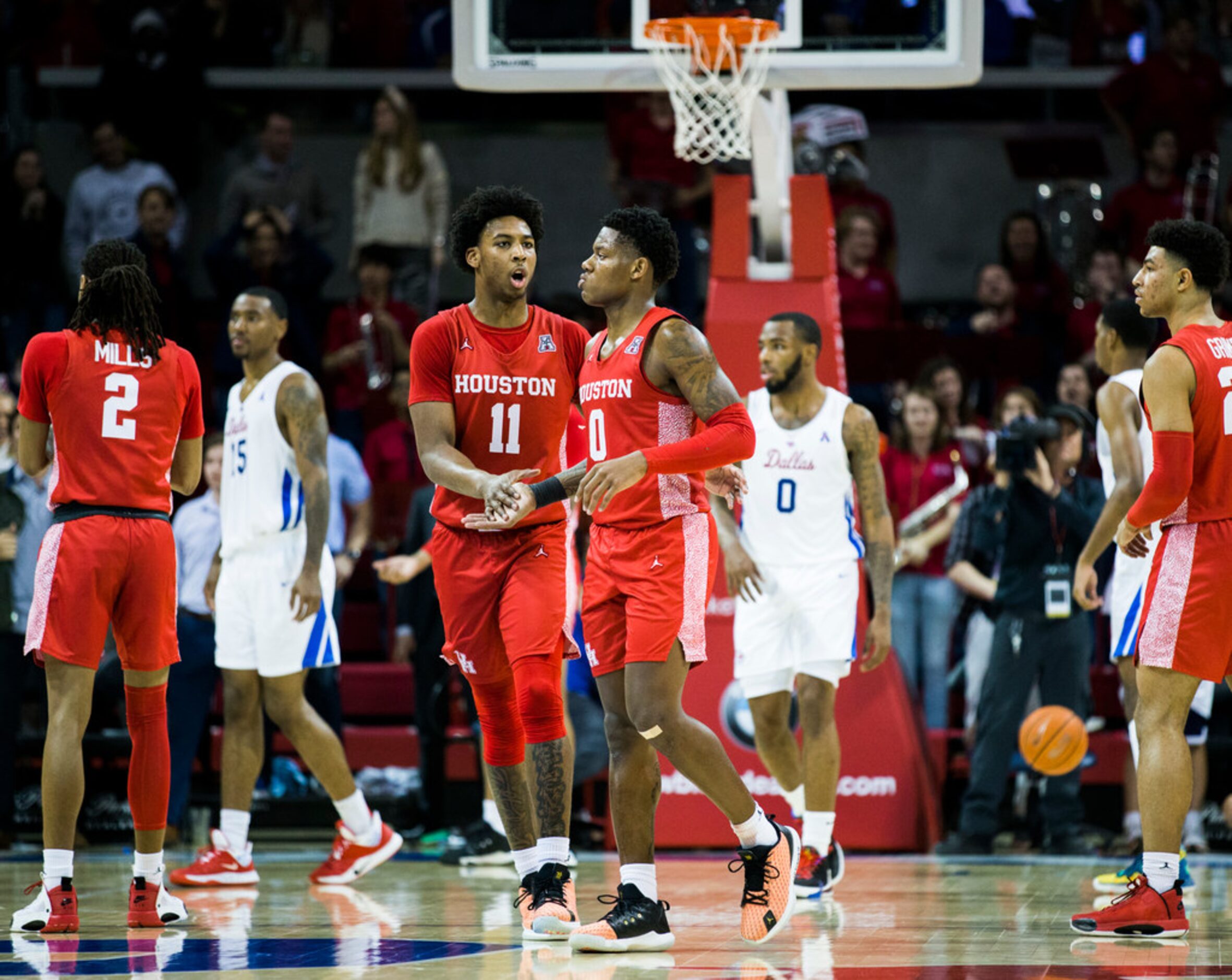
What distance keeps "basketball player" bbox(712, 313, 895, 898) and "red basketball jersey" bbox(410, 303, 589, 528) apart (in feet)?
5.65

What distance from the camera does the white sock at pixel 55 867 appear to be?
226 inches

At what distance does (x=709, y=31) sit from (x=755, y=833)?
504cm

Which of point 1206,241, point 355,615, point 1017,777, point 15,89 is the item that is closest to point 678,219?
point 355,615

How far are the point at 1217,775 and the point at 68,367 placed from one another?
21.1 ft

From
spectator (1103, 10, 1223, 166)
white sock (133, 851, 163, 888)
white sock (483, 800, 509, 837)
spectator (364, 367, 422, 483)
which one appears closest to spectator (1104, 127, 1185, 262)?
spectator (1103, 10, 1223, 166)

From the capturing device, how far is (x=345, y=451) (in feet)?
32.8

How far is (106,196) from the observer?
1345cm

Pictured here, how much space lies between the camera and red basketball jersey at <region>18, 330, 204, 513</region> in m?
5.82

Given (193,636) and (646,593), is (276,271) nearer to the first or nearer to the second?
(193,636)

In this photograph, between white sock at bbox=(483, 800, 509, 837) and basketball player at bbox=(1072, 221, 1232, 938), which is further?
white sock at bbox=(483, 800, 509, 837)

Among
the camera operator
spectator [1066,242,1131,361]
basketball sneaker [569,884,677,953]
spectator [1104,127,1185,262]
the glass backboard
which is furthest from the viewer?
spectator [1104,127,1185,262]

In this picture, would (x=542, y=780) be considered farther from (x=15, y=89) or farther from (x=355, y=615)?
(x=15, y=89)

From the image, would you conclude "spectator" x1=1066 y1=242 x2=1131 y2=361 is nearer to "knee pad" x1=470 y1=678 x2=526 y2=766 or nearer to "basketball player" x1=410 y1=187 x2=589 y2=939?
"basketball player" x1=410 y1=187 x2=589 y2=939

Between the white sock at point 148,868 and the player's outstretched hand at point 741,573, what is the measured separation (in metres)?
2.60
